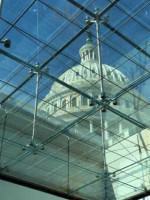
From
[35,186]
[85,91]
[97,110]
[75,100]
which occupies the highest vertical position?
[75,100]

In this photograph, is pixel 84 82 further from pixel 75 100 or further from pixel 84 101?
pixel 75 100

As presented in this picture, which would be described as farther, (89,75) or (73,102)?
(73,102)

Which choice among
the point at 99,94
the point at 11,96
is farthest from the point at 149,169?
the point at 11,96

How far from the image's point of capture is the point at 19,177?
2128 cm

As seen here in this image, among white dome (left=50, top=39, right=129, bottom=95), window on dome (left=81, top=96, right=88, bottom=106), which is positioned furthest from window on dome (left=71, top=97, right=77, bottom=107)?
white dome (left=50, top=39, right=129, bottom=95)

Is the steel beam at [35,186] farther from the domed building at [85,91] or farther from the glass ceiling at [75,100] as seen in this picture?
the domed building at [85,91]

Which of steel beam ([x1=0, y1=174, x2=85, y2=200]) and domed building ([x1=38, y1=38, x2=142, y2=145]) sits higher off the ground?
domed building ([x1=38, y1=38, x2=142, y2=145])

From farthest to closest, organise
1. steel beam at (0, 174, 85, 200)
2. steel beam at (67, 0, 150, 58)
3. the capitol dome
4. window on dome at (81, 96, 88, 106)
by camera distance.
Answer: steel beam at (0, 174, 85, 200)
window on dome at (81, 96, 88, 106)
the capitol dome
steel beam at (67, 0, 150, 58)

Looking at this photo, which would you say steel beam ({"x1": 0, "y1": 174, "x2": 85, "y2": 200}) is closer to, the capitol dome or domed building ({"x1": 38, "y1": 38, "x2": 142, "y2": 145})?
domed building ({"x1": 38, "y1": 38, "x2": 142, "y2": 145})

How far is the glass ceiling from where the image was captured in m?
13.8

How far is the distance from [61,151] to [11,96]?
16.9 feet

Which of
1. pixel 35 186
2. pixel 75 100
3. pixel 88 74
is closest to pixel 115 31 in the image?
pixel 88 74

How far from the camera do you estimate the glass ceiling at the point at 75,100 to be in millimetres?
13836

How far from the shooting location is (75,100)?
709 inches
